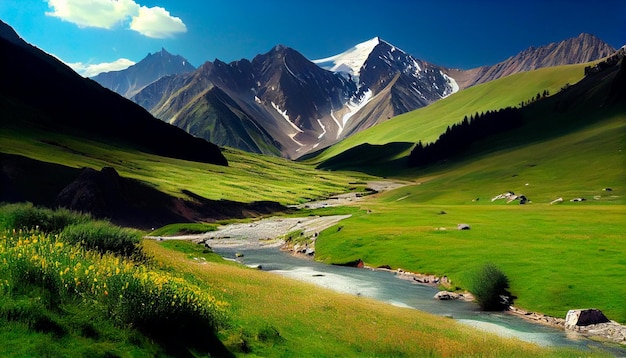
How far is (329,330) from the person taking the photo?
2508 cm

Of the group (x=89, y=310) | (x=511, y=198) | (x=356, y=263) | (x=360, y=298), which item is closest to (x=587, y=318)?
(x=360, y=298)

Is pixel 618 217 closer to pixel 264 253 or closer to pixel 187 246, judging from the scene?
pixel 264 253

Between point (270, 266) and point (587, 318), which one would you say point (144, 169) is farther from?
point (587, 318)

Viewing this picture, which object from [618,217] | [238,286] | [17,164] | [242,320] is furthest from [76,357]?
[17,164]

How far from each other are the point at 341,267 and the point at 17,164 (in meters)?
85.0

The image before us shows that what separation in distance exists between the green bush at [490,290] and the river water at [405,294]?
1.52 m

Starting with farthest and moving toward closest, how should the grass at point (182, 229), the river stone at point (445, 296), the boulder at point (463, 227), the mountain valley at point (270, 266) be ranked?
the grass at point (182, 229) → the boulder at point (463, 227) → the river stone at point (445, 296) → the mountain valley at point (270, 266)

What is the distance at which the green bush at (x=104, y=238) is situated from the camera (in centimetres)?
2436

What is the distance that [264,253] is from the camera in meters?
87.0

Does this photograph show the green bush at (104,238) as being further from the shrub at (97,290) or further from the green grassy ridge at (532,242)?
the green grassy ridge at (532,242)

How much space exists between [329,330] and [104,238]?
47.9ft

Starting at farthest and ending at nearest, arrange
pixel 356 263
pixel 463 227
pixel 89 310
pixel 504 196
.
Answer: pixel 504 196 → pixel 463 227 → pixel 356 263 → pixel 89 310

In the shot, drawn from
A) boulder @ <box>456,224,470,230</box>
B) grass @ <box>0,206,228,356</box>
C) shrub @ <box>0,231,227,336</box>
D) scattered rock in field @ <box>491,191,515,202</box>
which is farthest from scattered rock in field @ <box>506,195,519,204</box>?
shrub @ <box>0,231,227,336</box>

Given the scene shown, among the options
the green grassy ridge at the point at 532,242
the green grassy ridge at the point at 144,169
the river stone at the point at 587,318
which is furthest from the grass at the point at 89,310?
the green grassy ridge at the point at 144,169
